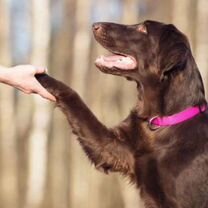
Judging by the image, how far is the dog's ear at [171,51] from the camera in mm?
5043

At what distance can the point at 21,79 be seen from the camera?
16.9 ft

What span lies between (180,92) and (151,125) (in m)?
0.37

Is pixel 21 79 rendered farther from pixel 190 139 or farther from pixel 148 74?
pixel 190 139

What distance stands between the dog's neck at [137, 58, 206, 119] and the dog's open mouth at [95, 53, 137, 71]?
31 cm

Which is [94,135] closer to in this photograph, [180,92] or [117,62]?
[117,62]

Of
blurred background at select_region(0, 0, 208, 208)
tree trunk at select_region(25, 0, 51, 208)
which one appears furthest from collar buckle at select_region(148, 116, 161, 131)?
tree trunk at select_region(25, 0, 51, 208)

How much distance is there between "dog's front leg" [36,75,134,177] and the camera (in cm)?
534

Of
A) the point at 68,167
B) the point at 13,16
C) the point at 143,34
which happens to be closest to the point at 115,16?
the point at 13,16

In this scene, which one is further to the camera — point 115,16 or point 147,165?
point 115,16

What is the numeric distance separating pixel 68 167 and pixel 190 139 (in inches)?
491

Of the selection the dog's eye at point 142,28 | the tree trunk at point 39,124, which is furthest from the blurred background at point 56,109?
the dog's eye at point 142,28

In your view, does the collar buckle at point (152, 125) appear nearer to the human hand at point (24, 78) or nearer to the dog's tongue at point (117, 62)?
the dog's tongue at point (117, 62)

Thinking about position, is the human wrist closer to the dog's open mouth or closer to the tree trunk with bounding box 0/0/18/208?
the dog's open mouth

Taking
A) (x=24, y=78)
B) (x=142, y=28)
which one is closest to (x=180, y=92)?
(x=142, y=28)
